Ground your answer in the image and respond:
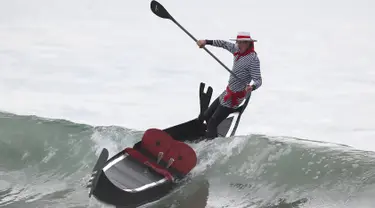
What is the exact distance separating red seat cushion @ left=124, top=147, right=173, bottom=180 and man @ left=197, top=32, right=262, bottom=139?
110 centimetres

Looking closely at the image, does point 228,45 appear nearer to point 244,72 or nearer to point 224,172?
point 244,72

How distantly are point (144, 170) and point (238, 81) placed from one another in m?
1.78

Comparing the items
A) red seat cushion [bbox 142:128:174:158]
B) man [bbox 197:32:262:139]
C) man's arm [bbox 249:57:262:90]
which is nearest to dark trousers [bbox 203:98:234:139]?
man [bbox 197:32:262:139]

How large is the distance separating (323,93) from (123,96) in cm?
481

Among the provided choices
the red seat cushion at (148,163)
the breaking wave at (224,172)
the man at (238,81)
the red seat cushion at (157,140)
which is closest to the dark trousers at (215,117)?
the man at (238,81)

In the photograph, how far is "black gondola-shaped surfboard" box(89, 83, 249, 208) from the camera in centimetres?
800

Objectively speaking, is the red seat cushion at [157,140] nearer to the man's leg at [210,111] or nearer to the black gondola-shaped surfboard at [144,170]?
the black gondola-shaped surfboard at [144,170]

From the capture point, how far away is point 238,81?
9.39 metres

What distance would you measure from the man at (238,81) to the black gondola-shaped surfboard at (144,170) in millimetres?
252

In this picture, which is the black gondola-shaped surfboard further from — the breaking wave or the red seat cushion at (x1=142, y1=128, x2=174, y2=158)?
the breaking wave

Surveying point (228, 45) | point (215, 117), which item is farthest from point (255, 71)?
point (215, 117)

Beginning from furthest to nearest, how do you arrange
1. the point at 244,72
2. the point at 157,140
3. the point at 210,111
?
the point at 210,111 < the point at 244,72 < the point at 157,140

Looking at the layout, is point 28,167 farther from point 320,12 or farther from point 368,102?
point 320,12

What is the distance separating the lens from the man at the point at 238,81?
30.1 ft
